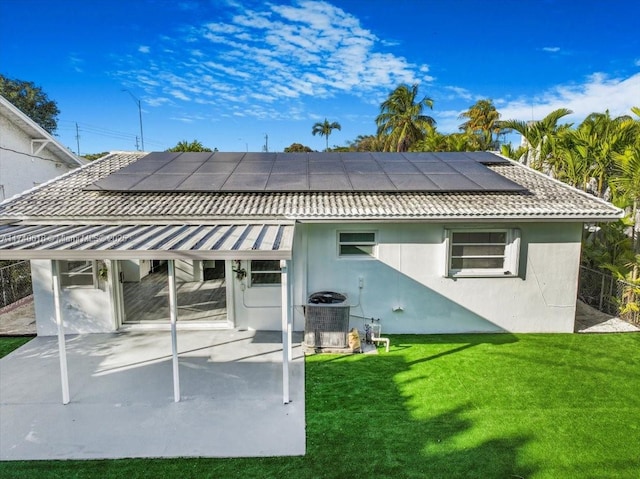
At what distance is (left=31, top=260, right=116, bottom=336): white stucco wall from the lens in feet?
37.4

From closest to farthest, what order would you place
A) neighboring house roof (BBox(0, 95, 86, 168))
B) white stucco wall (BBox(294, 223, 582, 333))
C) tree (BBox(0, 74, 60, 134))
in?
1. white stucco wall (BBox(294, 223, 582, 333))
2. neighboring house roof (BBox(0, 95, 86, 168))
3. tree (BBox(0, 74, 60, 134))

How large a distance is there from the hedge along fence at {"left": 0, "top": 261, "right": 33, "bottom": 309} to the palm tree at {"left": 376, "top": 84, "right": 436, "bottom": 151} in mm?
39913

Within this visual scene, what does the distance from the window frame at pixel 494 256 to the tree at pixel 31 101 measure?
58.4 meters

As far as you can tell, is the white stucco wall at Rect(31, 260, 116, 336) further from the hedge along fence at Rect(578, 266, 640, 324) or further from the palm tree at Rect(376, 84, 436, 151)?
the palm tree at Rect(376, 84, 436, 151)

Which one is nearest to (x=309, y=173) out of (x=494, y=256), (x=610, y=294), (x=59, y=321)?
(x=494, y=256)

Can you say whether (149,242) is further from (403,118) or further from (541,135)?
(403,118)

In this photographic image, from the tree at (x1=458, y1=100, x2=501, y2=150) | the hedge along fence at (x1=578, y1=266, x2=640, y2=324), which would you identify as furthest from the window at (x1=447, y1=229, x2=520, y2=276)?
the tree at (x1=458, y1=100, x2=501, y2=150)

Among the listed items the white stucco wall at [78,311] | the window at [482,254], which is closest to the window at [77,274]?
the white stucco wall at [78,311]

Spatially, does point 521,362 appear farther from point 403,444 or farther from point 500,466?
point 403,444

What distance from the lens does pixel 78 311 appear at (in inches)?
460

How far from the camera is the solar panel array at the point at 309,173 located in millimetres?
12484

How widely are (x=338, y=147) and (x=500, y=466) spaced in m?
80.4

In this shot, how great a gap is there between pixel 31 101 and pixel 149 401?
194 ft

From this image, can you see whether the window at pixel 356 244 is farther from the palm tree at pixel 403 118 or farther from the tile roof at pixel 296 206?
the palm tree at pixel 403 118
